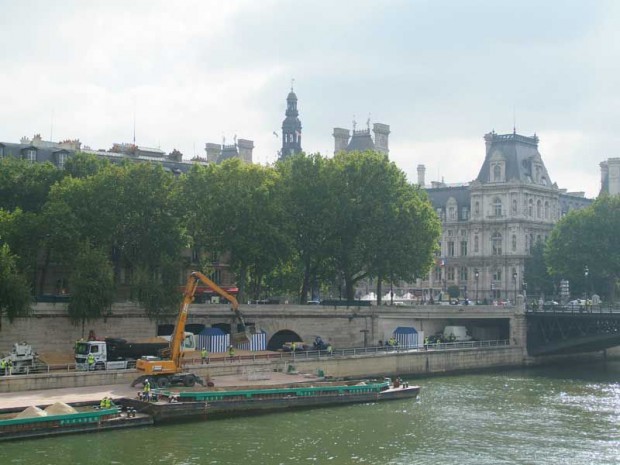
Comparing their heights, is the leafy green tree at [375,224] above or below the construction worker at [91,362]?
above

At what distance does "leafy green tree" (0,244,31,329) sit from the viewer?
2741 inches

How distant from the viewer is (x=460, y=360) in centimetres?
9556

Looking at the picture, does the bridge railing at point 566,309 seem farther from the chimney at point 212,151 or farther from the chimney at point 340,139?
the chimney at point 340,139

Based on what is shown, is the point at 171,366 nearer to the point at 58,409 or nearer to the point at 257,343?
the point at 58,409

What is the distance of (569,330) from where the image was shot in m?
104

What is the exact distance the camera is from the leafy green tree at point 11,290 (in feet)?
228

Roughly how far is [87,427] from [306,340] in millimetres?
40115

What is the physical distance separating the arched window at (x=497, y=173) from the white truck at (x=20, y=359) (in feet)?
305

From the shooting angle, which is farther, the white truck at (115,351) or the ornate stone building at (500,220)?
the ornate stone building at (500,220)

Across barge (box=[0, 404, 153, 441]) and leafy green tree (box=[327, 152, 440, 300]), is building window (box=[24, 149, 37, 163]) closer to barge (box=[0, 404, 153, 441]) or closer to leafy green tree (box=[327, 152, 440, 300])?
leafy green tree (box=[327, 152, 440, 300])

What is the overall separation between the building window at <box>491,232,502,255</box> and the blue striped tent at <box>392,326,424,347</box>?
178 feet

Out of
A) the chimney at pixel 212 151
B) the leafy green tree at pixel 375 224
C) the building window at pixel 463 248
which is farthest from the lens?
the building window at pixel 463 248

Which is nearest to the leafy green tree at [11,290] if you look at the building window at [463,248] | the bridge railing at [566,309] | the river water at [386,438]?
the river water at [386,438]

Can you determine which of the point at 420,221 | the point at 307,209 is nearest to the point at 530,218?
the point at 420,221
